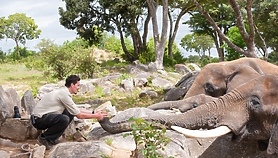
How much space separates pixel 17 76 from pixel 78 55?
3.94 metres

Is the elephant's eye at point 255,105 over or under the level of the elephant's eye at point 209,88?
over

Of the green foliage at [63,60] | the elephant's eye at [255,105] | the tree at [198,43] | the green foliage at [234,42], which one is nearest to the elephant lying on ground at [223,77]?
the elephant's eye at [255,105]

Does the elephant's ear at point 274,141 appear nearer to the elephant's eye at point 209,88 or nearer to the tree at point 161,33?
the elephant's eye at point 209,88

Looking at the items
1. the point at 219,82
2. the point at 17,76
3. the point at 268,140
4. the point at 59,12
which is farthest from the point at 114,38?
the point at 268,140

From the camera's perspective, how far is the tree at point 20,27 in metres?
43.3

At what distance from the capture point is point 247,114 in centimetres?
414

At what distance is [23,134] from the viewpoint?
22.7ft

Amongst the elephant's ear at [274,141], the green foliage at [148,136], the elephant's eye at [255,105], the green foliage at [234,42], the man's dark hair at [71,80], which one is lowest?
the green foliage at [234,42]

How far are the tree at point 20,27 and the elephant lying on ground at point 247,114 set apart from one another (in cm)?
3979

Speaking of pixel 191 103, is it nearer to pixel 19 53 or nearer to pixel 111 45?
pixel 111 45

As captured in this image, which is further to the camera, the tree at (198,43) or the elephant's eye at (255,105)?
the tree at (198,43)

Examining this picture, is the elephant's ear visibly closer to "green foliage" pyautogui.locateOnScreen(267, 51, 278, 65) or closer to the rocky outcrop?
the rocky outcrop

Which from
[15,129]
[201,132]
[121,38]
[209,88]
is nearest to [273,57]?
[121,38]

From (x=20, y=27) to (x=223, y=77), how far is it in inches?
1550
